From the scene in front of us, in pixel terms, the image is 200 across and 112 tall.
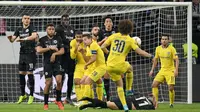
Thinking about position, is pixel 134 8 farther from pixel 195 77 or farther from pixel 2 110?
pixel 2 110

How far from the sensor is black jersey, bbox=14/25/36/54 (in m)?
19.8

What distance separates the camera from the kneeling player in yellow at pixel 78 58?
18359 millimetres

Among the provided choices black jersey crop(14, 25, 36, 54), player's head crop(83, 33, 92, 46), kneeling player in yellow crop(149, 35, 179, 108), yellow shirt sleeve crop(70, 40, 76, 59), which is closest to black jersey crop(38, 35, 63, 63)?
player's head crop(83, 33, 92, 46)

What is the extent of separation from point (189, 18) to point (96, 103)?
7361mm

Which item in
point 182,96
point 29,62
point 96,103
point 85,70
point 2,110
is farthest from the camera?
point 182,96

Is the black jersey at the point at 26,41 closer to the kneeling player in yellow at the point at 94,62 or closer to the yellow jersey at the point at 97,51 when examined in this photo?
the kneeling player in yellow at the point at 94,62

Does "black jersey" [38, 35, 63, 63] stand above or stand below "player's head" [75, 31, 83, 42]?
below

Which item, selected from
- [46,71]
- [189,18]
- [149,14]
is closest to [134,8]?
[149,14]

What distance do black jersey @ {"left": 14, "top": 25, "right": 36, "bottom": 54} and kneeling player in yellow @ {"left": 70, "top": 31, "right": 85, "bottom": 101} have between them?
1.69 meters

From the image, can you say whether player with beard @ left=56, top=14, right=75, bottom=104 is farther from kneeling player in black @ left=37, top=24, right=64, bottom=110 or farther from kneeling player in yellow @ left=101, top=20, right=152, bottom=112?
kneeling player in yellow @ left=101, top=20, right=152, bottom=112

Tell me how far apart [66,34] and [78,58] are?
97 cm

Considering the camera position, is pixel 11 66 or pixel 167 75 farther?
pixel 11 66

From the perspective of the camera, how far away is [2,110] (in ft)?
54.0

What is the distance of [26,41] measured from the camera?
2005 centimetres
